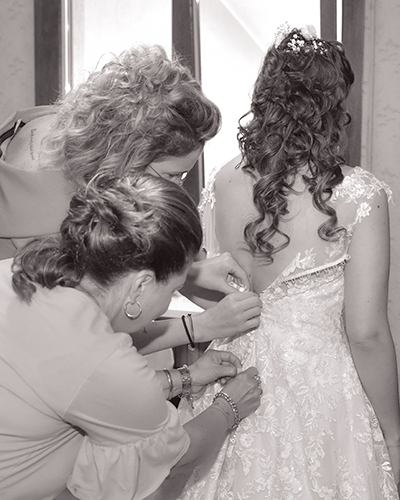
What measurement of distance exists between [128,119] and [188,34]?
1.62 metres

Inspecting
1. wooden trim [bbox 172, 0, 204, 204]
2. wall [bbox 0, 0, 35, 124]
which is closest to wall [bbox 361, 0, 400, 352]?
wooden trim [bbox 172, 0, 204, 204]

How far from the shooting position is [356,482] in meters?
1.47

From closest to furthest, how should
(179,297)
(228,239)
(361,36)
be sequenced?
(228,239), (361,36), (179,297)

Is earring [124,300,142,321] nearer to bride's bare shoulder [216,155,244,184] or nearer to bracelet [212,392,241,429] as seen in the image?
bracelet [212,392,241,429]

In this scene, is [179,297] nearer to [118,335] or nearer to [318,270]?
[318,270]

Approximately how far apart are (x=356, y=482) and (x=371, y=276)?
49 centimetres

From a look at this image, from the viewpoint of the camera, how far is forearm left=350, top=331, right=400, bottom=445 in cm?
151

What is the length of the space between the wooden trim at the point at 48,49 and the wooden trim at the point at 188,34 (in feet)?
2.54

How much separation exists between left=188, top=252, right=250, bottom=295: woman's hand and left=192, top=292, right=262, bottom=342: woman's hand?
0.05m

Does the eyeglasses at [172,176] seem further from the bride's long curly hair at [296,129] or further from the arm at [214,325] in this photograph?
the arm at [214,325]

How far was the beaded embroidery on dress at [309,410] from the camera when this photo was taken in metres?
1.48

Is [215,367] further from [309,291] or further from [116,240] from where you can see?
[116,240]

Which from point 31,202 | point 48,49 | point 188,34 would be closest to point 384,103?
point 188,34

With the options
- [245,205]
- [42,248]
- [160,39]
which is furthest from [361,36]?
[42,248]
